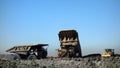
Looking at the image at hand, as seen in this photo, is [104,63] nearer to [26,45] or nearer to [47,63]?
[47,63]

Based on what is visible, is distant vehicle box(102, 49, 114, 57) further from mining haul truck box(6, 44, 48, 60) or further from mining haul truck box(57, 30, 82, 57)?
mining haul truck box(6, 44, 48, 60)

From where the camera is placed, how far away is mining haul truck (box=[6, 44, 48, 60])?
3212cm

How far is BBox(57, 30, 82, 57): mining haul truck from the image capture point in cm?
3222

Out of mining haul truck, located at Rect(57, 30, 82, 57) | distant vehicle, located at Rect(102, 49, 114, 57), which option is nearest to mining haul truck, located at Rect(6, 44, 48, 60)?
mining haul truck, located at Rect(57, 30, 82, 57)

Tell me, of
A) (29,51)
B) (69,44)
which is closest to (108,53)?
(69,44)

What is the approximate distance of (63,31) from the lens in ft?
107

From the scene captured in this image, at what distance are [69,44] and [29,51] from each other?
15.7 ft

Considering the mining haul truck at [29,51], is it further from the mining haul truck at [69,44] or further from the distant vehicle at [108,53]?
the distant vehicle at [108,53]

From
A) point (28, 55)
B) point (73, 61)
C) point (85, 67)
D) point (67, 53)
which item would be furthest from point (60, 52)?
point (85, 67)

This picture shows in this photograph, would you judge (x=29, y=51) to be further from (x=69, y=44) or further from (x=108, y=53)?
(x=108, y=53)

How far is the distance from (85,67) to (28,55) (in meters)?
9.87

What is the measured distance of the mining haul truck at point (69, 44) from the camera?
106ft

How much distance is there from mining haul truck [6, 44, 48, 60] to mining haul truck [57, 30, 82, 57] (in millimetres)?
2051

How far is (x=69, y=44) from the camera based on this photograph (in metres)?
32.4
